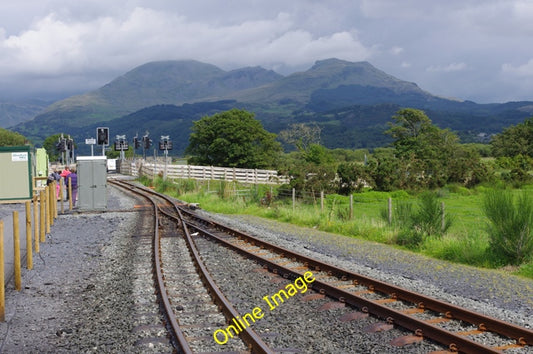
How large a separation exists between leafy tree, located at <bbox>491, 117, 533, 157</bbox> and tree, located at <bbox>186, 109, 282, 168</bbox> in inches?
1168

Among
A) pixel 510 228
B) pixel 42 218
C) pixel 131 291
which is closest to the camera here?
pixel 131 291

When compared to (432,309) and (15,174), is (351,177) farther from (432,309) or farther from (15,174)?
(432,309)

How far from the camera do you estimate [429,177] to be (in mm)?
39719

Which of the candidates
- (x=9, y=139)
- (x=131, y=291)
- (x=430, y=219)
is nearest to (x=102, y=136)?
(x=430, y=219)

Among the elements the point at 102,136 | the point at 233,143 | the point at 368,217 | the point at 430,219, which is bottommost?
the point at 368,217

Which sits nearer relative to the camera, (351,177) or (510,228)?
(510,228)

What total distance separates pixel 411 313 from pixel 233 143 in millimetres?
67638

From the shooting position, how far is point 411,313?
744 centimetres

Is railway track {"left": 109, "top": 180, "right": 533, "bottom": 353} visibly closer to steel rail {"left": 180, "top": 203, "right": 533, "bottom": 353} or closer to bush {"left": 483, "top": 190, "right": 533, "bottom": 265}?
steel rail {"left": 180, "top": 203, "right": 533, "bottom": 353}

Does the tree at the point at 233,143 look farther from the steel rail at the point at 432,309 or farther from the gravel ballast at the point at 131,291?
the steel rail at the point at 432,309

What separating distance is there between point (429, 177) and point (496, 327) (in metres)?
34.3

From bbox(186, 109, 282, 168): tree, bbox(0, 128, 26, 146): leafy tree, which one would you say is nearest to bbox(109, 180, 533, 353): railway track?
bbox(186, 109, 282, 168): tree

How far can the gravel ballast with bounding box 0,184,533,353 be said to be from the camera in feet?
21.6

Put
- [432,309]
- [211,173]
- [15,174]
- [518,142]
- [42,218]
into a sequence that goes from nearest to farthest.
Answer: [432,309], [42,218], [15,174], [211,173], [518,142]
